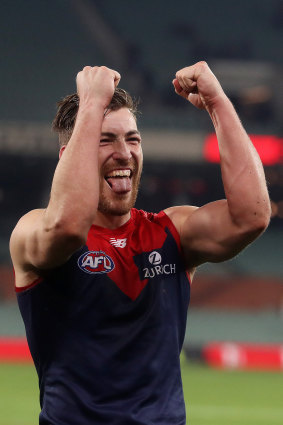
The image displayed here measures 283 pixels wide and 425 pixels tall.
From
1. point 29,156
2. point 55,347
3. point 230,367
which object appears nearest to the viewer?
point 55,347

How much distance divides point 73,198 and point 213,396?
939 centimetres

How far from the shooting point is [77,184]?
266 centimetres

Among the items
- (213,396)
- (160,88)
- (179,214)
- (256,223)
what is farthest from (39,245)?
(160,88)

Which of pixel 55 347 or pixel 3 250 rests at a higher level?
pixel 3 250

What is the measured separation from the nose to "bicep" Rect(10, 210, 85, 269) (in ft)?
1.03

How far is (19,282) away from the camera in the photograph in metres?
2.89

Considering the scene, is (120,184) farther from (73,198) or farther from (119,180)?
(73,198)

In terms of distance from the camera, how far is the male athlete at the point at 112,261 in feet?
8.90

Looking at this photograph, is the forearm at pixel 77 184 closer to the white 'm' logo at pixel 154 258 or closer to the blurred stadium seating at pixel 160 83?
the white 'm' logo at pixel 154 258

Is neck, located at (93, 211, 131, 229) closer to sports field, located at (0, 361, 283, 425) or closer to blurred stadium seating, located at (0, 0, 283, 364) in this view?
sports field, located at (0, 361, 283, 425)

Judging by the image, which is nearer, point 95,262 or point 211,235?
point 95,262

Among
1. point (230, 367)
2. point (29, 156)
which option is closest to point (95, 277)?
point (230, 367)

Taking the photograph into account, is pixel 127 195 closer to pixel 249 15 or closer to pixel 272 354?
pixel 272 354

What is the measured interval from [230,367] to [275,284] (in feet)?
29.5
